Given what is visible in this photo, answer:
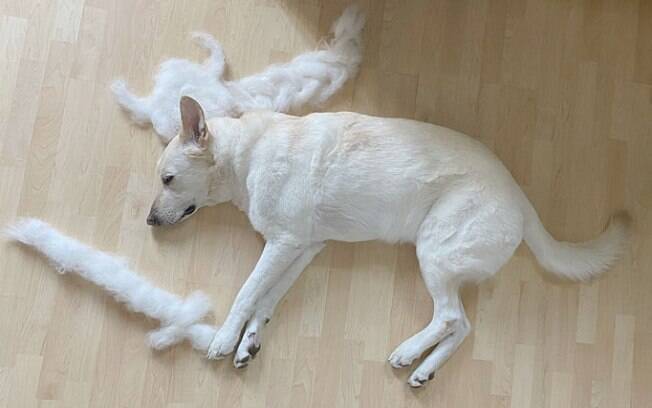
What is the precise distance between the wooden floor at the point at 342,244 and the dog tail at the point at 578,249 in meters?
0.05

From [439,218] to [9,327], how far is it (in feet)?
4.56

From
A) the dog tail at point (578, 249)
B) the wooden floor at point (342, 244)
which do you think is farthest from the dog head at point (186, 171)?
the dog tail at point (578, 249)

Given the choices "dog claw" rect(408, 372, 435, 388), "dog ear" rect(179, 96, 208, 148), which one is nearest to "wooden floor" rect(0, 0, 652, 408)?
"dog claw" rect(408, 372, 435, 388)

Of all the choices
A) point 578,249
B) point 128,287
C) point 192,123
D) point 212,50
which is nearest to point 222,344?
point 128,287

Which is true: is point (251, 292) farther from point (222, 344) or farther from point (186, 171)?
point (186, 171)

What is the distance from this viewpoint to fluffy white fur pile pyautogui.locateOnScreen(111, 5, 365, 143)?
7.97 feet

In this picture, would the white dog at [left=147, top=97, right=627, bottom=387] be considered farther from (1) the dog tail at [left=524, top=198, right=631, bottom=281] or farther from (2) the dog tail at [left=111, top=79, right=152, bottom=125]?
(2) the dog tail at [left=111, top=79, right=152, bottom=125]

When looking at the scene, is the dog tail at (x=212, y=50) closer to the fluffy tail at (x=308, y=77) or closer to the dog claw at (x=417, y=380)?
the fluffy tail at (x=308, y=77)

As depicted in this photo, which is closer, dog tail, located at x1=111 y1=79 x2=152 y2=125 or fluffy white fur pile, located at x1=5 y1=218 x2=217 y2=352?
fluffy white fur pile, located at x1=5 y1=218 x2=217 y2=352

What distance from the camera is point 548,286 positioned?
8.12 ft

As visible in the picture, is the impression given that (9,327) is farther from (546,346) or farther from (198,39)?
(546,346)

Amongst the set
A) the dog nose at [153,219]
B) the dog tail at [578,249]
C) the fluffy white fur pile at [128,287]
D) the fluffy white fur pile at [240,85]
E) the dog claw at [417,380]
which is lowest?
the dog claw at [417,380]

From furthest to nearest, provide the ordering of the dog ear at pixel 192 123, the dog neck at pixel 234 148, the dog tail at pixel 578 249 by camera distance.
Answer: the dog tail at pixel 578 249 < the dog neck at pixel 234 148 < the dog ear at pixel 192 123

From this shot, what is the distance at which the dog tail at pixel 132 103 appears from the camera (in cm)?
244
